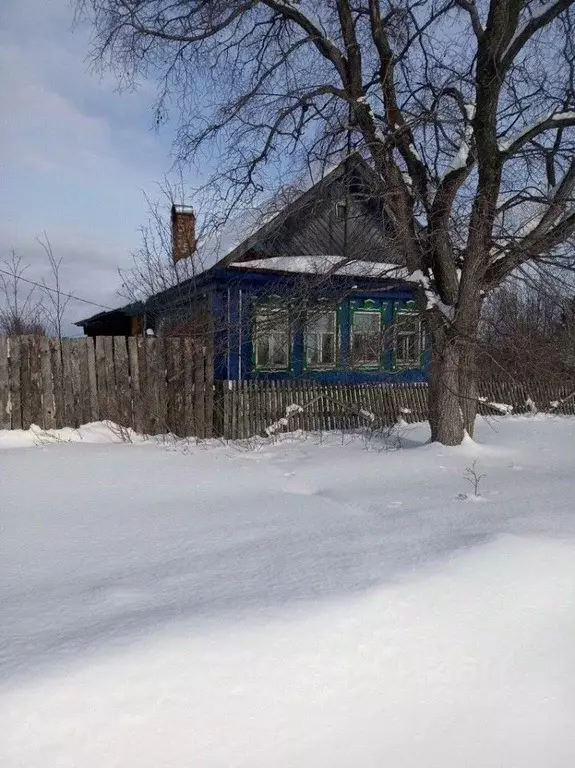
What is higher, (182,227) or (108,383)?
(182,227)

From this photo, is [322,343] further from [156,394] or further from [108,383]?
[108,383]

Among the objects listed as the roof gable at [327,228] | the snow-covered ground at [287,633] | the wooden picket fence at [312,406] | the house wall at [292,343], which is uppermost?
the roof gable at [327,228]

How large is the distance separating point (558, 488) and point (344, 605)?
3530 mm

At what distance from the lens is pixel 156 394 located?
9414 millimetres

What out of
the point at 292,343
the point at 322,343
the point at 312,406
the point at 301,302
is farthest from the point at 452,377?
the point at 322,343

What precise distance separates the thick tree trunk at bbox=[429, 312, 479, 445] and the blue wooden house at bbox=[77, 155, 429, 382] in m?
0.68

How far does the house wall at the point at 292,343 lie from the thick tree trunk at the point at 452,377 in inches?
113

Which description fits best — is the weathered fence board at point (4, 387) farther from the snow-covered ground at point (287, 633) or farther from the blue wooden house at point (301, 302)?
the snow-covered ground at point (287, 633)

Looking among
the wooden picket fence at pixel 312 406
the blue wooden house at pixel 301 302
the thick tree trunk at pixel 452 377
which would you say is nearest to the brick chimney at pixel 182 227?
the blue wooden house at pixel 301 302

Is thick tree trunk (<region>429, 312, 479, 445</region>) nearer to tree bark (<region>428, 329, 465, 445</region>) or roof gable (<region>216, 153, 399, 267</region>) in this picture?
tree bark (<region>428, 329, 465, 445</region>)

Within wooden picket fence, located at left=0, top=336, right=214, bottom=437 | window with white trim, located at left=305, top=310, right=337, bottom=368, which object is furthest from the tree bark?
window with white trim, located at left=305, top=310, right=337, bottom=368

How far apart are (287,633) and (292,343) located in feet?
35.5

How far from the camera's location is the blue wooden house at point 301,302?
8.60 m

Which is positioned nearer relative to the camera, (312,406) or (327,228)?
(312,406)
